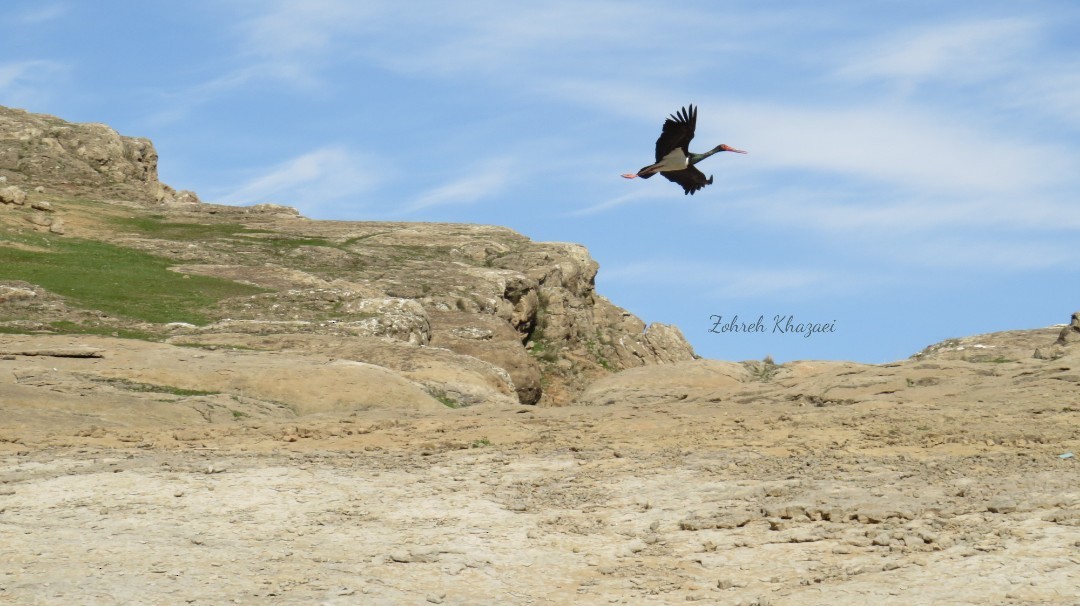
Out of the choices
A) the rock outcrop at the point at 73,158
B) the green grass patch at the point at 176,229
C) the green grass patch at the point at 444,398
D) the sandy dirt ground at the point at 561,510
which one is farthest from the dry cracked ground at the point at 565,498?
the rock outcrop at the point at 73,158

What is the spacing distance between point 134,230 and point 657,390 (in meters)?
22.5

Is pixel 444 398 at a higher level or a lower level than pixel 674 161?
lower

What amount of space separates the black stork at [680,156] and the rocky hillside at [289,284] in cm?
522

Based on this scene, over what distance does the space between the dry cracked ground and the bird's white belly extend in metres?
5.27

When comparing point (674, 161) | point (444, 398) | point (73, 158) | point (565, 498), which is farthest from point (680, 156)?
point (73, 158)

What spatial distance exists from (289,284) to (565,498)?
2032 centimetres

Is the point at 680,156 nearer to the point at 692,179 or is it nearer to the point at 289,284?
the point at 692,179

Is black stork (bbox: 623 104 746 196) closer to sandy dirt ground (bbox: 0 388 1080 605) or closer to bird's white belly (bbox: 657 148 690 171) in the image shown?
bird's white belly (bbox: 657 148 690 171)

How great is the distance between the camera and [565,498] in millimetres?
14141

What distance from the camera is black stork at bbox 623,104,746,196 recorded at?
75.9ft

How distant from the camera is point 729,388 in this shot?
21.0 m

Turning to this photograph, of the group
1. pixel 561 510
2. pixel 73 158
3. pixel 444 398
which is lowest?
pixel 561 510

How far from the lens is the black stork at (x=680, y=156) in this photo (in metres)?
23.1

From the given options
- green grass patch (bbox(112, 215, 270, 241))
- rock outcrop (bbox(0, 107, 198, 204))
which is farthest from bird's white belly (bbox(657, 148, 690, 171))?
rock outcrop (bbox(0, 107, 198, 204))
